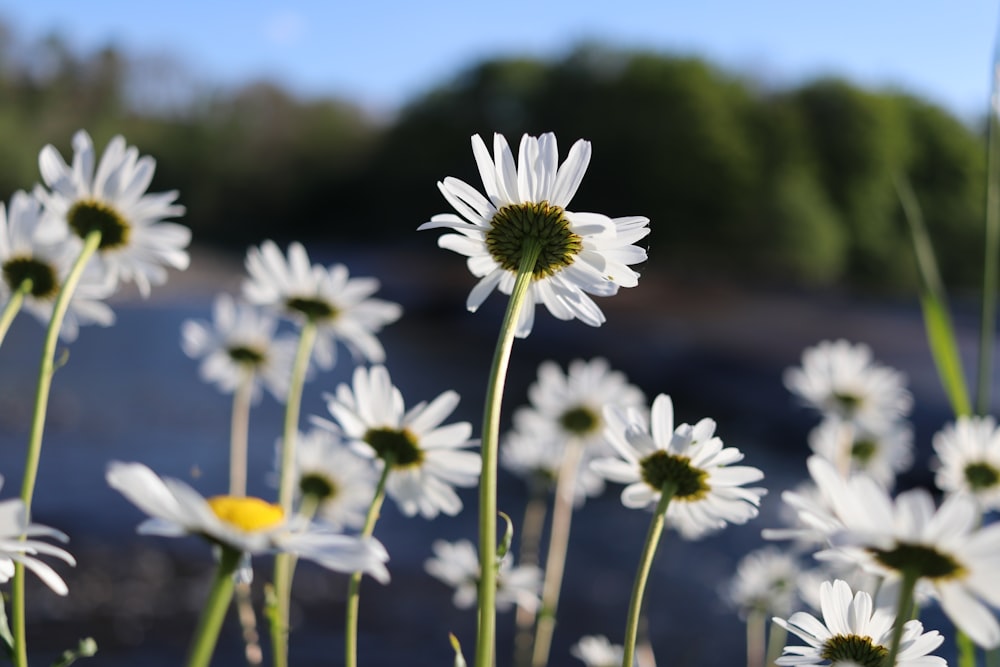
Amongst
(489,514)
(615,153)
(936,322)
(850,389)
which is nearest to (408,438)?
(489,514)

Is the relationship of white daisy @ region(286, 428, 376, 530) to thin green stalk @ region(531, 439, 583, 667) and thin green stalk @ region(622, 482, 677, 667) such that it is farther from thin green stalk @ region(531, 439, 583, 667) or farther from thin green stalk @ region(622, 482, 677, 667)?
thin green stalk @ region(622, 482, 677, 667)

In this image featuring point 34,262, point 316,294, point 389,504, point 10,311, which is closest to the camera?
point 10,311

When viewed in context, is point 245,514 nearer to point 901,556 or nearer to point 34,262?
point 901,556

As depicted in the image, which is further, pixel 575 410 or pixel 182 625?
pixel 182 625

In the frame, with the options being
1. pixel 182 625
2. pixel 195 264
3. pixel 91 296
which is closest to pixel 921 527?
pixel 91 296

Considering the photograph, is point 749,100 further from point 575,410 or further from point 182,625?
point 575,410

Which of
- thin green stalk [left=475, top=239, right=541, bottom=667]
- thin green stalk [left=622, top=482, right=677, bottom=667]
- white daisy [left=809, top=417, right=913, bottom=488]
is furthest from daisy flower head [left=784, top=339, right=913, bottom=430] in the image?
thin green stalk [left=475, top=239, right=541, bottom=667]

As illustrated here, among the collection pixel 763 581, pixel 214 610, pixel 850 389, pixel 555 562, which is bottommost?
pixel 214 610
